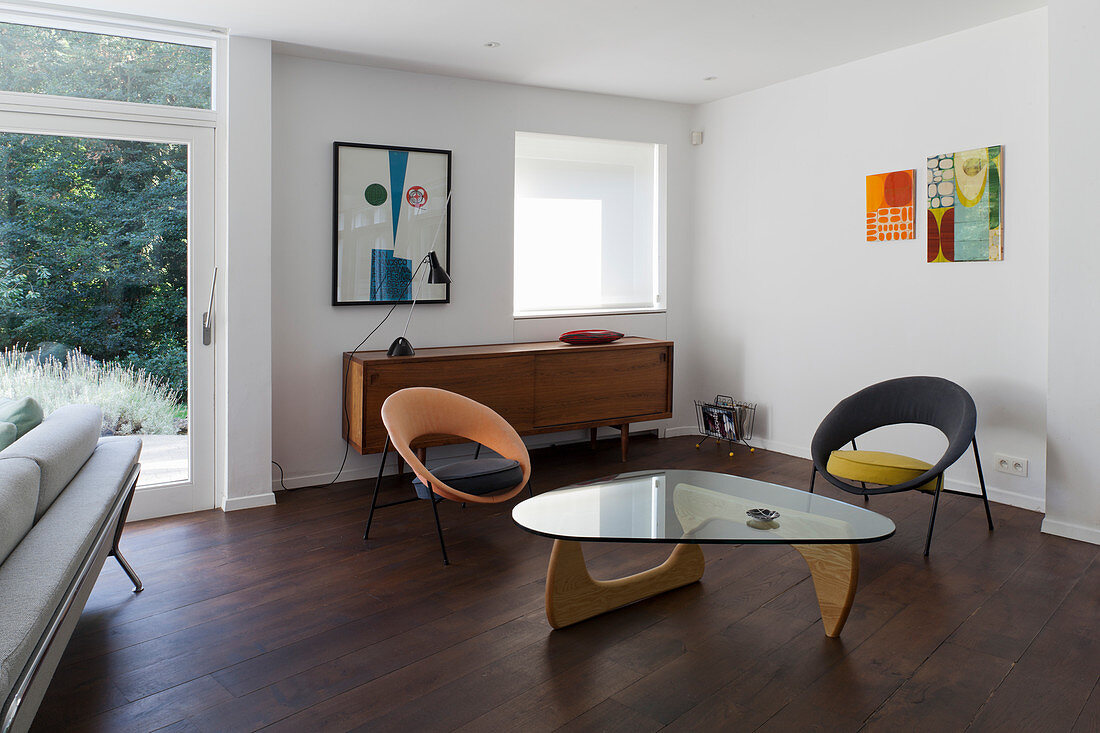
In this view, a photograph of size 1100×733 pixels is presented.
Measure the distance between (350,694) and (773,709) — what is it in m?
1.27

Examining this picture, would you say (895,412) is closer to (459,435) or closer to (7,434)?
(459,435)

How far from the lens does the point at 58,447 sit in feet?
Result: 7.99

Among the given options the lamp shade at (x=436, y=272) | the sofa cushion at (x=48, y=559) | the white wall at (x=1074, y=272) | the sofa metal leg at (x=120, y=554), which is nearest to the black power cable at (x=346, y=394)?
the lamp shade at (x=436, y=272)

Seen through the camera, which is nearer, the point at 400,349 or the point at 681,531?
the point at 681,531

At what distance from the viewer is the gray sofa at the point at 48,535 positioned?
5.26 feet

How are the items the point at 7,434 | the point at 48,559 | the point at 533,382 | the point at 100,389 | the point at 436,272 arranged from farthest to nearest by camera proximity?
1. the point at 533,382
2. the point at 436,272
3. the point at 100,389
4. the point at 7,434
5. the point at 48,559

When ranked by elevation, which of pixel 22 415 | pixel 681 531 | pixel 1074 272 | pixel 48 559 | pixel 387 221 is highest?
pixel 387 221

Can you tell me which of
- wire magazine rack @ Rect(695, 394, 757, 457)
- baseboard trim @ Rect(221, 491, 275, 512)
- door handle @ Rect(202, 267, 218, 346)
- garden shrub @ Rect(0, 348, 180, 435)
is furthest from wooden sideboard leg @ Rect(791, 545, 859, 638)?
garden shrub @ Rect(0, 348, 180, 435)

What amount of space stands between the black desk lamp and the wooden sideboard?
0.08 meters

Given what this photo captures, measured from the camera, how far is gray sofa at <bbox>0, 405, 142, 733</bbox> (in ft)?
5.26

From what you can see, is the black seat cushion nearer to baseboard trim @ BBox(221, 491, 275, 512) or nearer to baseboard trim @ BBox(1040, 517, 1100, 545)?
baseboard trim @ BBox(221, 491, 275, 512)

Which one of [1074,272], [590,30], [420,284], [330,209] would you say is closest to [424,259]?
[420,284]

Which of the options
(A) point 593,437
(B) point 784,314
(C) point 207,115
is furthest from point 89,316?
(B) point 784,314

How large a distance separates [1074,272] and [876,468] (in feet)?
4.27
